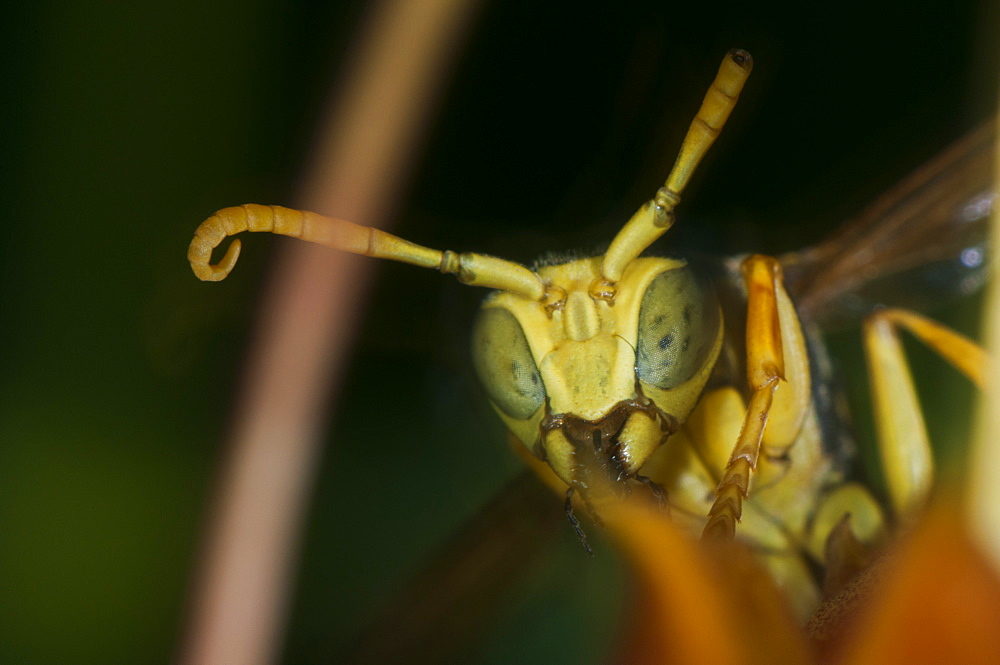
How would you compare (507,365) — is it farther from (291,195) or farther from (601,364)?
(291,195)

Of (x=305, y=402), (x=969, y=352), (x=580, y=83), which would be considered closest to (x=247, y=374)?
(x=305, y=402)

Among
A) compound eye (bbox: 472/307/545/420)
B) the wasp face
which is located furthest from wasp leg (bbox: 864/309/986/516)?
compound eye (bbox: 472/307/545/420)

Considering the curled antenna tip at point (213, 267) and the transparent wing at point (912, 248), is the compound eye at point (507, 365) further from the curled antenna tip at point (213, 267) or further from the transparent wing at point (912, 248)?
the transparent wing at point (912, 248)

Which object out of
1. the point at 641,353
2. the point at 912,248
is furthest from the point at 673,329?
the point at 912,248

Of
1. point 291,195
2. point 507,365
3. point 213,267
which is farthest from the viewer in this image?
point 291,195

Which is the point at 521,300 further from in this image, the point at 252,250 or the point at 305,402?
the point at 252,250

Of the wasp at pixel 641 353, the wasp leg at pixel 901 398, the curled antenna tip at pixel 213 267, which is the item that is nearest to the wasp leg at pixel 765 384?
the wasp at pixel 641 353
